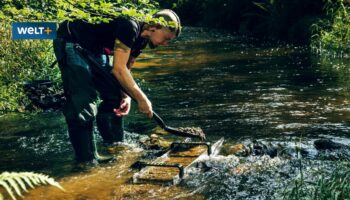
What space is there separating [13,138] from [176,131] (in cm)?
222

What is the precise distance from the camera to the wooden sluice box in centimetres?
432

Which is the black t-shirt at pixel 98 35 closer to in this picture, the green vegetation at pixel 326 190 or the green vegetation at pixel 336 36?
the green vegetation at pixel 326 190

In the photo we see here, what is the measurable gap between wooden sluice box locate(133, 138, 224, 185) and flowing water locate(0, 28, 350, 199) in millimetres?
98

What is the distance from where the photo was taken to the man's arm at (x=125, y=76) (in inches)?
166

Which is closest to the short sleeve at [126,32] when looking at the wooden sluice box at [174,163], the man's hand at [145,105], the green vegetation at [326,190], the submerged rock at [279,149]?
the man's hand at [145,105]

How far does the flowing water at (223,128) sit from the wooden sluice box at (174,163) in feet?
0.32

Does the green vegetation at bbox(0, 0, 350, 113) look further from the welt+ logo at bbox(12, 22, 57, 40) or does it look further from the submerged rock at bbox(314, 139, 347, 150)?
the submerged rock at bbox(314, 139, 347, 150)

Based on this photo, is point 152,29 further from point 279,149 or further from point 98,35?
point 279,149

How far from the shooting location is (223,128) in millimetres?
6145

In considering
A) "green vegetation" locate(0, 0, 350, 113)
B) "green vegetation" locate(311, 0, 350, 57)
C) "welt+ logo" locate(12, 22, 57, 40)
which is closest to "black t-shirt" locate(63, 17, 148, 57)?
"green vegetation" locate(0, 0, 350, 113)

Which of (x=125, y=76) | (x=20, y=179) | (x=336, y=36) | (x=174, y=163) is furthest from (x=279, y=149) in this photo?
(x=336, y=36)

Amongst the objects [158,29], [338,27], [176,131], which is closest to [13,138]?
[176,131]

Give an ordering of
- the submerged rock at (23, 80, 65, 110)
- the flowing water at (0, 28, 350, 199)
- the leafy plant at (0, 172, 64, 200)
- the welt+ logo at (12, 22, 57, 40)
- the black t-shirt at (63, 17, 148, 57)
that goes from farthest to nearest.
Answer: the submerged rock at (23, 80, 65, 110) → the welt+ logo at (12, 22, 57, 40) → the black t-shirt at (63, 17, 148, 57) → the flowing water at (0, 28, 350, 199) → the leafy plant at (0, 172, 64, 200)

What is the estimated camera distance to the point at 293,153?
5.01 m
